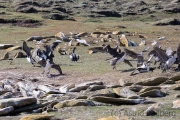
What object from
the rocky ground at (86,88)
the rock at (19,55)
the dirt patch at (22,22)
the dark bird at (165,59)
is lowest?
the rocky ground at (86,88)

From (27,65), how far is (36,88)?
193 inches

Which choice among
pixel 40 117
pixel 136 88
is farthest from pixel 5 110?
pixel 136 88

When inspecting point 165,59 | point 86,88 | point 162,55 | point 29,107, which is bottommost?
point 86,88

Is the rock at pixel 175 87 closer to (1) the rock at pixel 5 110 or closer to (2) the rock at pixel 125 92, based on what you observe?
(2) the rock at pixel 125 92

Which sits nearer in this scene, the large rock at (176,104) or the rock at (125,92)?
the large rock at (176,104)

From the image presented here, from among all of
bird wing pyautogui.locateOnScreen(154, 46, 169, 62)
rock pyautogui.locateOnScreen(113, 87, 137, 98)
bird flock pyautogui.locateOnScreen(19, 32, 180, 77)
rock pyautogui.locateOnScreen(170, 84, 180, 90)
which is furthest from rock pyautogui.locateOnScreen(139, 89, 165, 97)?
bird wing pyautogui.locateOnScreen(154, 46, 169, 62)

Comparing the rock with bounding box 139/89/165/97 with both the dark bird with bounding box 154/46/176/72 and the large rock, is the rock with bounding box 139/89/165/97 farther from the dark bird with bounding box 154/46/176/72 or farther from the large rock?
the dark bird with bounding box 154/46/176/72

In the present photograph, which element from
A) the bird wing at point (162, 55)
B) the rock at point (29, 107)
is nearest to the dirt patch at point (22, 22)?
the bird wing at point (162, 55)

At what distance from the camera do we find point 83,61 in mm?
17906

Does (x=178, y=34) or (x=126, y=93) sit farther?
(x=178, y=34)

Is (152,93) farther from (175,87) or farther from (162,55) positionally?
(162,55)

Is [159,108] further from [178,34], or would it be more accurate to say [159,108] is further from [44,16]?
[44,16]

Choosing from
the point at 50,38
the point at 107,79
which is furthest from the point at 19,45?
the point at 107,79

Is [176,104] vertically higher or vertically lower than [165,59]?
lower
